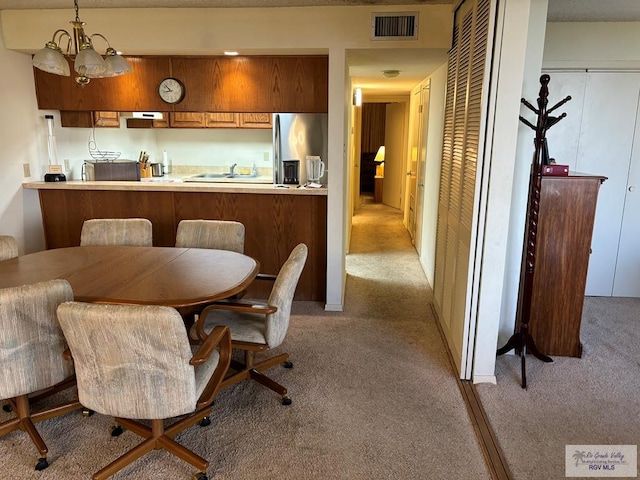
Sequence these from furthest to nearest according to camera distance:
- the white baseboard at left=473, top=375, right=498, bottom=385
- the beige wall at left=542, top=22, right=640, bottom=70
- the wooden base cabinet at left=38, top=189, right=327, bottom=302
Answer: the wooden base cabinet at left=38, top=189, right=327, bottom=302
the beige wall at left=542, top=22, right=640, bottom=70
the white baseboard at left=473, top=375, right=498, bottom=385

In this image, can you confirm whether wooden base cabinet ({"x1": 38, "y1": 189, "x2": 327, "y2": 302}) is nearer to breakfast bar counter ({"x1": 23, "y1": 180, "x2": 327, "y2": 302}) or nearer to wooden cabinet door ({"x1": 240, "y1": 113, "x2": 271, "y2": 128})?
breakfast bar counter ({"x1": 23, "y1": 180, "x2": 327, "y2": 302})

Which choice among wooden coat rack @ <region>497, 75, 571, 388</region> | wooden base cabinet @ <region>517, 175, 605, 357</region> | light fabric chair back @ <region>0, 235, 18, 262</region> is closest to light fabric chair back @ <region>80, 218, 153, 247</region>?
light fabric chair back @ <region>0, 235, 18, 262</region>

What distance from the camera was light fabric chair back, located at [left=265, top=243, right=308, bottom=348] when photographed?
7.53 feet

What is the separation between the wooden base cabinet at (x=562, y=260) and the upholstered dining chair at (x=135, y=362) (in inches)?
84.7

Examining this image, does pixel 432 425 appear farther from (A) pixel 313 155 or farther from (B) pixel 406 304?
(A) pixel 313 155

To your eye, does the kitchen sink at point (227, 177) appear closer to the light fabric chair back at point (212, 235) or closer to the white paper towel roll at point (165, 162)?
the white paper towel roll at point (165, 162)

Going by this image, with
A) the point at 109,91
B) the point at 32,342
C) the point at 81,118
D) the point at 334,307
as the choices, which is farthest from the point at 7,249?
the point at 334,307

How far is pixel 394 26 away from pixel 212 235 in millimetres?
2061

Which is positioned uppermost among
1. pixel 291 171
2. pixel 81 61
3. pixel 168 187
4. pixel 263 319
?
pixel 81 61

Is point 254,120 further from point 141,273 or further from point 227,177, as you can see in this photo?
point 141,273

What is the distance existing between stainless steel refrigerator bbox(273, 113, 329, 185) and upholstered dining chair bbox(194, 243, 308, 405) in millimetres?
1916

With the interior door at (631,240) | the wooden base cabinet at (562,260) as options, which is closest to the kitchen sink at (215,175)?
the wooden base cabinet at (562,260)

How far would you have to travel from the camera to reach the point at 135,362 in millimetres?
1757

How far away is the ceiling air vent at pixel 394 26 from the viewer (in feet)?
11.1
